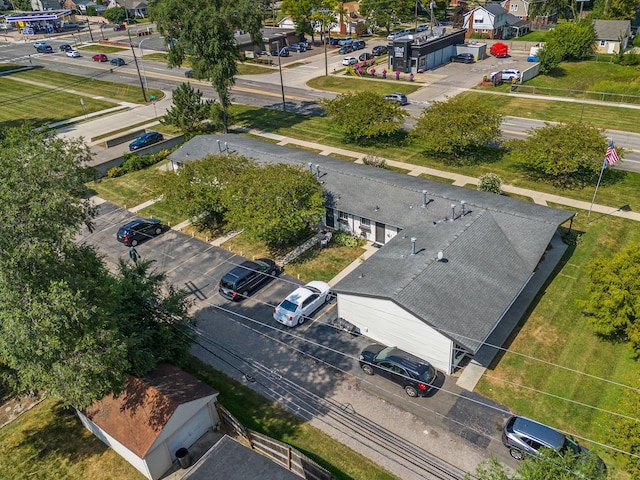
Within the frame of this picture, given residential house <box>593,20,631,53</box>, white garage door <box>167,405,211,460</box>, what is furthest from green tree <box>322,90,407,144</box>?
residential house <box>593,20,631,53</box>

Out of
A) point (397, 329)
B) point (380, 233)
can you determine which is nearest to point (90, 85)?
point (380, 233)

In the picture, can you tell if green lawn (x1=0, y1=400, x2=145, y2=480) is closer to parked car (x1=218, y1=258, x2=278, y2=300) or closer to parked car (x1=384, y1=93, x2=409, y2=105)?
parked car (x1=218, y1=258, x2=278, y2=300)

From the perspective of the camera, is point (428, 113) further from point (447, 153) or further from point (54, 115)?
point (54, 115)

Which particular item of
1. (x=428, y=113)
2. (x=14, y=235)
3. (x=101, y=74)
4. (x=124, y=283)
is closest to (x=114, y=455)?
(x=124, y=283)

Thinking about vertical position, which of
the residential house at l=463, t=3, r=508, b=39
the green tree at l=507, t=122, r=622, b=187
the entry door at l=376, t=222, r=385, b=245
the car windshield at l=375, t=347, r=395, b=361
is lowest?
the car windshield at l=375, t=347, r=395, b=361

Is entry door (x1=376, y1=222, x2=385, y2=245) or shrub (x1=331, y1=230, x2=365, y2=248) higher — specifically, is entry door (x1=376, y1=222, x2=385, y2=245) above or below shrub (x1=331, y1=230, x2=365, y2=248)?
above

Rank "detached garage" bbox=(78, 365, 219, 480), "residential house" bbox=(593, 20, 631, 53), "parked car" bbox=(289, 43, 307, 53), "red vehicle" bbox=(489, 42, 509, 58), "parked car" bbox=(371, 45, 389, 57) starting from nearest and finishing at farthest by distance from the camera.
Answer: "detached garage" bbox=(78, 365, 219, 480), "residential house" bbox=(593, 20, 631, 53), "red vehicle" bbox=(489, 42, 509, 58), "parked car" bbox=(371, 45, 389, 57), "parked car" bbox=(289, 43, 307, 53)

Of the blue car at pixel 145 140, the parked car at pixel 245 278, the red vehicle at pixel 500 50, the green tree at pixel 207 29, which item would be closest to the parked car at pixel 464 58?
the red vehicle at pixel 500 50
